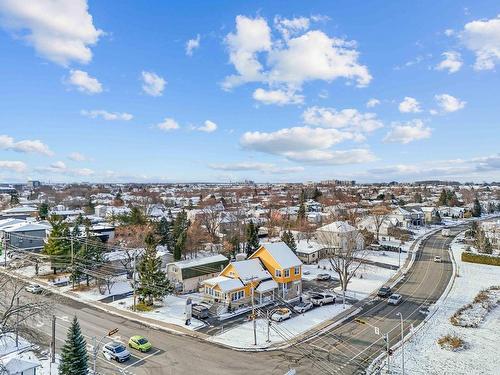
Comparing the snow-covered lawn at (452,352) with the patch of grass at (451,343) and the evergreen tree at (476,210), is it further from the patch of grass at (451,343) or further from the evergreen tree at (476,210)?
the evergreen tree at (476,210)

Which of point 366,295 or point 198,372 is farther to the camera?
point 366,295

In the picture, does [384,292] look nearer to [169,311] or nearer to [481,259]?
[169,311]

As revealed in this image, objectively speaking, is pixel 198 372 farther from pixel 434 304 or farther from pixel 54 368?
pixel 434 304

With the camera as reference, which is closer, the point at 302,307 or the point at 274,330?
the point at 274,330

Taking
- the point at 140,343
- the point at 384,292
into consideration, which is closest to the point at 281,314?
the point at 140,343

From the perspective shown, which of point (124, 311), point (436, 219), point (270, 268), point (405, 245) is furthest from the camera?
point (436, 219)

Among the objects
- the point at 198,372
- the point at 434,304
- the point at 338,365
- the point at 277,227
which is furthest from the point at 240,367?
the point at 277,227
